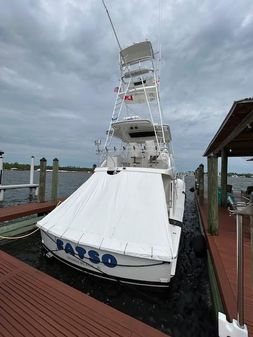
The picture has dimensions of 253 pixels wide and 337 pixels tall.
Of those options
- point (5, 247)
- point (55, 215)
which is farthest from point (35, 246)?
point (55, 215)

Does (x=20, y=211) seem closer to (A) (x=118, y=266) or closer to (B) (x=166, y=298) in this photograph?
(A) (x=118, y=266)

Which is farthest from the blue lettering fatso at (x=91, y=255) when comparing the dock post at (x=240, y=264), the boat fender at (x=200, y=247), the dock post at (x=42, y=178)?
the dock post at (x=42, y=178)

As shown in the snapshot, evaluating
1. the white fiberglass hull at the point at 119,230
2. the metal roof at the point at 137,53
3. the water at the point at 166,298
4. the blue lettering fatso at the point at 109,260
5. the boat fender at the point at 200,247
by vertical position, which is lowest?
the water at the point at 166,298

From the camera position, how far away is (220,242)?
550 cm

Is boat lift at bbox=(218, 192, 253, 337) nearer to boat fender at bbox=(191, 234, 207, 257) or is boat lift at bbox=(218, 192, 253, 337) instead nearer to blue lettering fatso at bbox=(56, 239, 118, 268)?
blue lettering fatso at bbox=(56, 239, 118, 268)

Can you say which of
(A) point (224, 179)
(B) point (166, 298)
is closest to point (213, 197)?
(B) point (166, 298)

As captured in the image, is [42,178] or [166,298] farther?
[42,178]

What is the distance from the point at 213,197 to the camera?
6172 millimetres

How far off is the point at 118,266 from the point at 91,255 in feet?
1.93

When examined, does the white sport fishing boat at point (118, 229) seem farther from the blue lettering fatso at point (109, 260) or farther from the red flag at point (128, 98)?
the red flag at point (128, 98)

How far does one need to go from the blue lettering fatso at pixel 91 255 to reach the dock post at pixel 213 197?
3.25 metres

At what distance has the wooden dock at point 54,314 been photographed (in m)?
2.51

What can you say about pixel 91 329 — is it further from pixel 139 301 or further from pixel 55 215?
pixel 55 215

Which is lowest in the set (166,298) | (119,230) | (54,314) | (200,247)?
(166,298)
